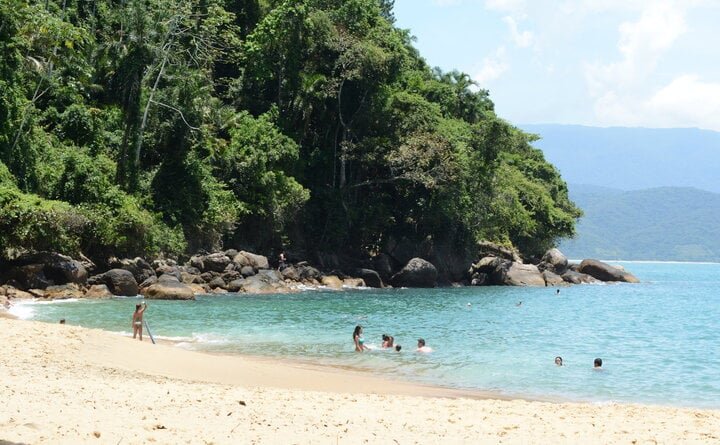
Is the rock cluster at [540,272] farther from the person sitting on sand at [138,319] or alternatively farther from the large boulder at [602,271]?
the person sitting on sand at [138,319]

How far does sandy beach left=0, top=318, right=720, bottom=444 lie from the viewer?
846 cm

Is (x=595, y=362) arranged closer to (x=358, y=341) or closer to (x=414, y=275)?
(x=358, y=341)

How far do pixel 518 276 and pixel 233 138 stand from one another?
23.1 meters

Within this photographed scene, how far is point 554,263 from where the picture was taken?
6097 centimetres

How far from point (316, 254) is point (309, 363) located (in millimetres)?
29732

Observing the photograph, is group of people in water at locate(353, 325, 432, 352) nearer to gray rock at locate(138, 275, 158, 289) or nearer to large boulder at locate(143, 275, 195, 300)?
large boulder at locate(143, 275, 195, 300)

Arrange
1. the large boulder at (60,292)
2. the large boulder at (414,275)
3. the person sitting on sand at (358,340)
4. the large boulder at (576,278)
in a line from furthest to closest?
the large boulder at (576,278) < the large boulder at (414,275) < the large boulder at (60,292) < the person sitting on sand at (358,340)

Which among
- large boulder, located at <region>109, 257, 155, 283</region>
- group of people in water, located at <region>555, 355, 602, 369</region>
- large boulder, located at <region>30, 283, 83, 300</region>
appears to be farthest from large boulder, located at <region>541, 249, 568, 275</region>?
group of people in water, located at <region>555, 355, 602, 369</region>

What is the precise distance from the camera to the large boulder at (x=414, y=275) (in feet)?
158

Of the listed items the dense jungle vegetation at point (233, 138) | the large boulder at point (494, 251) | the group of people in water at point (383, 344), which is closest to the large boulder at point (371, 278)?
the dense jungle vegetation at point (233, 138)

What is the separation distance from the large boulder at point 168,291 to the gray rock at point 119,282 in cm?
65

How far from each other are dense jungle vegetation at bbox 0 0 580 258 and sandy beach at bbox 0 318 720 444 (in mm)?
18333

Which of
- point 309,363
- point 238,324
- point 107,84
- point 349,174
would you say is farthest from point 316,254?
point 309,363

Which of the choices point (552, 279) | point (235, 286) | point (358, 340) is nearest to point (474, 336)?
point (358, 340)
